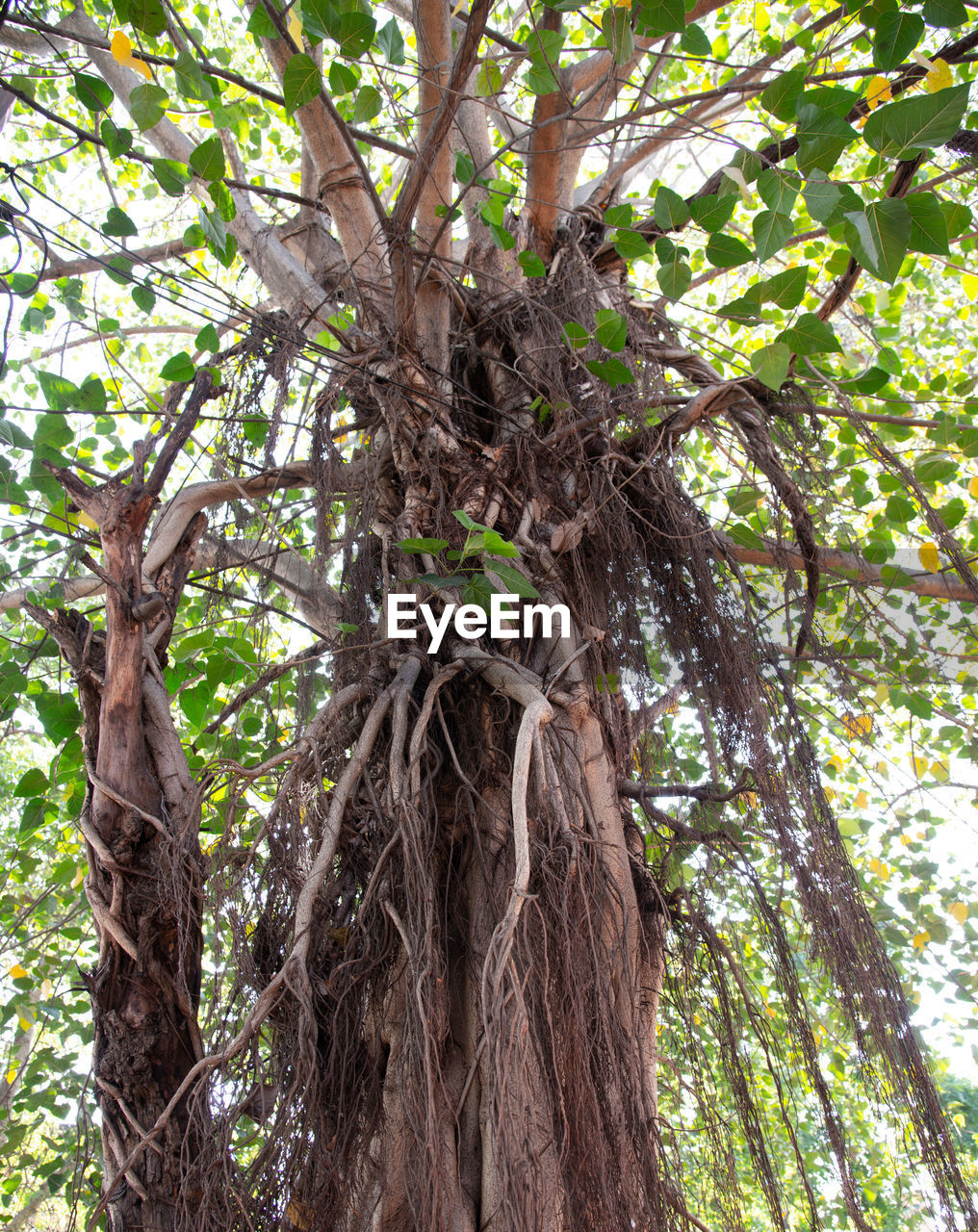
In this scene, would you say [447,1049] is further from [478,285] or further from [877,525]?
[478,285]

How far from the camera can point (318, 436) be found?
1711mm

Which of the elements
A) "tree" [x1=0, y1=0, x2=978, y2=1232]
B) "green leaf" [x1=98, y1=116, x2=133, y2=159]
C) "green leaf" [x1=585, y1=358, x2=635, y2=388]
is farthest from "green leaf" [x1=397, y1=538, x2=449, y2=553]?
"green leaf" [x1=98, y1=116, x2=133, y2=159]

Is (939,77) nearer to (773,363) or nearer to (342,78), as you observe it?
(773,363)

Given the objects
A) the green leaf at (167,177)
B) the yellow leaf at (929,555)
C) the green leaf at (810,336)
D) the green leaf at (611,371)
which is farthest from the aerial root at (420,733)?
the yellow leaf at (929,555)

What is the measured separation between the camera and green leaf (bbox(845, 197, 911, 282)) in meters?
1.11

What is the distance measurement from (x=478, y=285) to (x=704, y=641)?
4.11 ft

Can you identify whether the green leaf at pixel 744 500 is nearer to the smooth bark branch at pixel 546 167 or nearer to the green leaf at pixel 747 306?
the green leaf at pixel 747 306

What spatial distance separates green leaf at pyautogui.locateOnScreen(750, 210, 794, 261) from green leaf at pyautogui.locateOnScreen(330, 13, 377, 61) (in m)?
0.63

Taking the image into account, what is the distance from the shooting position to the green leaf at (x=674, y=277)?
1.35m

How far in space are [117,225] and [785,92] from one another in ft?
3.58

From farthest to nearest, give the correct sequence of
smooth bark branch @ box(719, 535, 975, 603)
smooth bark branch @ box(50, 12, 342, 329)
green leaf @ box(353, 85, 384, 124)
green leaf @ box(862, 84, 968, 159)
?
smooth bark branch @ box(50, 12, 342, 329)
smooth bark branch @ box(719, 535, 975, 603)
green leaf @ box(353, 85, 384, 124)
green leaf @ box(862, 84, 968, 159)

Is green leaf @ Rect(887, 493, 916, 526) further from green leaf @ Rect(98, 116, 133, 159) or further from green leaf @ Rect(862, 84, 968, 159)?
green leaf @ Rect(98, 116, 133, 159)

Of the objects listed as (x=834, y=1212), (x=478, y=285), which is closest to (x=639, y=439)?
(x=478, y=285)

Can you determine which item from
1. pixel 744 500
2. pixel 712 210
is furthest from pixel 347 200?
pixel 744 500
